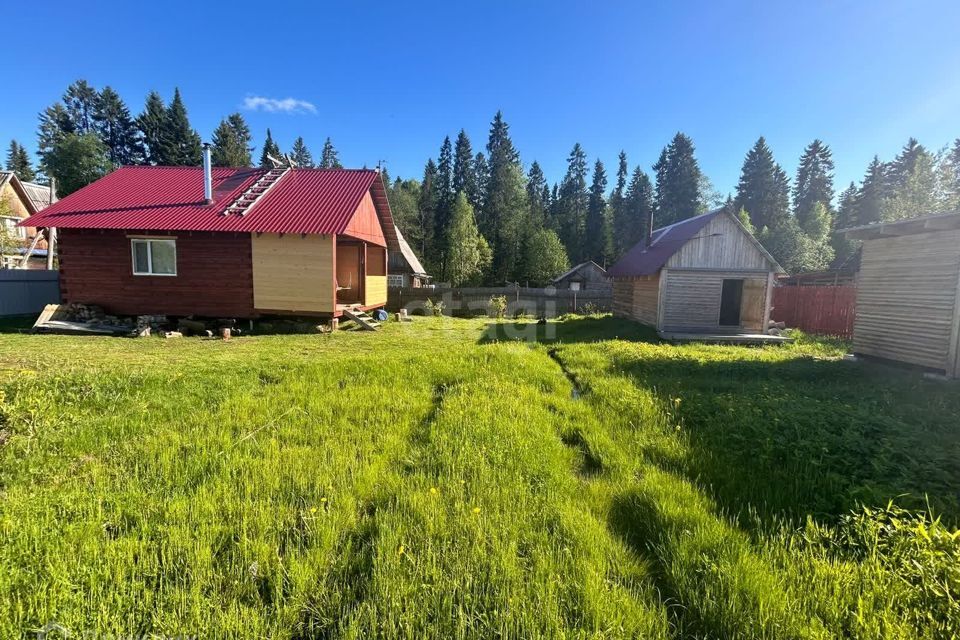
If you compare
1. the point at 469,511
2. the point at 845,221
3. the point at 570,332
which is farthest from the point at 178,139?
the point at 845,221

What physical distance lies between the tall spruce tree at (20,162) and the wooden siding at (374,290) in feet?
213

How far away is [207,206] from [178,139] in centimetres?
5316

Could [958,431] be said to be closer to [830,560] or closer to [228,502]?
[830,560]

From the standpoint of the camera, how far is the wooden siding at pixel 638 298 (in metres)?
16.1

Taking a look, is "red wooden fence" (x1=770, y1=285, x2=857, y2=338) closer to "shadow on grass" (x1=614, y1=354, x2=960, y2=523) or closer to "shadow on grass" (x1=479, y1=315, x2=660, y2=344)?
"shadow on grass" (x1=479, y1=315, x2=660, y2=344)

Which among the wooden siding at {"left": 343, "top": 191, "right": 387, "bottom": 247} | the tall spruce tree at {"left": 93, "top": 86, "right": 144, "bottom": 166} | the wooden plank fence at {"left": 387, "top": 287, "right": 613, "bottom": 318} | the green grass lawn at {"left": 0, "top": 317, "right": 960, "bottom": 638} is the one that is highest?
the tall spruce tree at {"left": 93, "top": 86, "right": 144, "bottom": 166}

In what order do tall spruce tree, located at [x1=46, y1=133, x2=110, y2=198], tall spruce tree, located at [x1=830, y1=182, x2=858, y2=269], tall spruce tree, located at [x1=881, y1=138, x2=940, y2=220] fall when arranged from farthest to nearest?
tall spruce tree, located at [x1=830, y1=182, x2=858, y2=269] → tall spruce tree, located at [x1=46, y1=133, x2=110, y2=198] → tall spruce tree, located at [x1=881, y1=138, x2=940, y2=220]

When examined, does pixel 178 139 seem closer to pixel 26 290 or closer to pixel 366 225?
pixel 26 290

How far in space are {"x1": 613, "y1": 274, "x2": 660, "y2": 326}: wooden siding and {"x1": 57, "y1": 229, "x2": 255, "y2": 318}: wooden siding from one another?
14954 mm

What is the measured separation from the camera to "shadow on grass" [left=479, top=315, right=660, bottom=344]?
14164 mm

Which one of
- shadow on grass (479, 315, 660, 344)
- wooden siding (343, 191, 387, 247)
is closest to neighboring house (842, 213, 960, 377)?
shadow on grass (479, 315, 660, 344)

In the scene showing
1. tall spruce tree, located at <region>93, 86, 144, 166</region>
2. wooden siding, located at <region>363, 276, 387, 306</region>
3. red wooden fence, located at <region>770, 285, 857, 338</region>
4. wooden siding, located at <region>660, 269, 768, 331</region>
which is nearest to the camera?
wooden siding, located at <region>660, 269, 768, 331</region>

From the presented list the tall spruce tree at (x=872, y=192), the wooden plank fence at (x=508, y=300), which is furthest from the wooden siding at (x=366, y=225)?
the tall spruce tree at (x=872, y=192)

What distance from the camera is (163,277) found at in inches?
527
